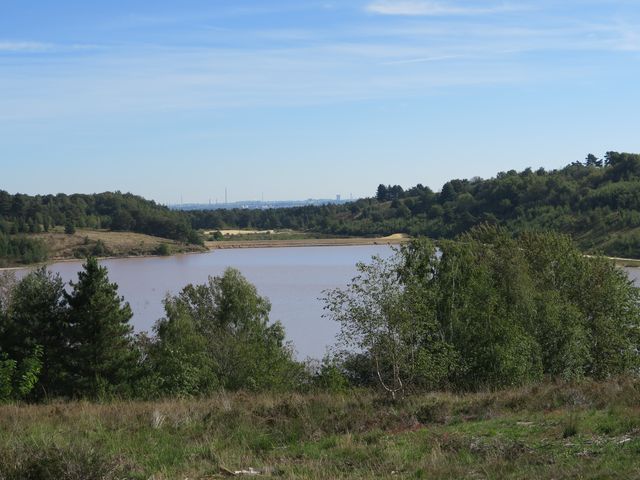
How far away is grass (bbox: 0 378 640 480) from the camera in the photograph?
5508 mm

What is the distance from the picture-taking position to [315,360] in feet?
82.6

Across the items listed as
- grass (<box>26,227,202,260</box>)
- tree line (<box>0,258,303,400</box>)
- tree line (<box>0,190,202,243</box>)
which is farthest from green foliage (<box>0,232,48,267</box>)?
tree line (<box>0,258,303,400</box>)

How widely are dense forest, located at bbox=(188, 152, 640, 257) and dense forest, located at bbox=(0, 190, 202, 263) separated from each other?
17.4m

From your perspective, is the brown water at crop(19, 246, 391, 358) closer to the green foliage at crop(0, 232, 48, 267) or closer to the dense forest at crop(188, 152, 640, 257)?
the green foliage at crop(0, 232, 48, 267)

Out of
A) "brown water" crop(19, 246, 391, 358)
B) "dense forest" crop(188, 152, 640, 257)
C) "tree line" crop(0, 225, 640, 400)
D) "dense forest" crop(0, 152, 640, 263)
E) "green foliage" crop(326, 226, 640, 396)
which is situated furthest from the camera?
"dense forest" crop(0, 152, 640, 263)

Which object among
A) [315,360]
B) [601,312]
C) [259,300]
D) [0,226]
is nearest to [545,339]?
[601,312]

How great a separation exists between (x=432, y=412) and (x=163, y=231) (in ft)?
336

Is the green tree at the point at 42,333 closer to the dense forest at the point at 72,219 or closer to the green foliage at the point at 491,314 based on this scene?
the green foliage at the point at 491,314

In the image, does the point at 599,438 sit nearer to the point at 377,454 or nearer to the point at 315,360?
the point at 377,454

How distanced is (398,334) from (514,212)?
258ft

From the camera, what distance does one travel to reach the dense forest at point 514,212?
239ft

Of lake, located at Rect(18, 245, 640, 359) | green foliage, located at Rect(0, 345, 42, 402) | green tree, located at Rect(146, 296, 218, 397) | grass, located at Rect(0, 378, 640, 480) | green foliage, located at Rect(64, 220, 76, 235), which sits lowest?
lake, located at Rect(18, 245, 640, 359)

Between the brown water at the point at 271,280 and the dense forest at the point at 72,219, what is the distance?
671 cm

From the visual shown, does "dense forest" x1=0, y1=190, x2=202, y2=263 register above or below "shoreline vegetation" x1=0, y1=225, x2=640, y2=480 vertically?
above
